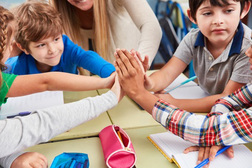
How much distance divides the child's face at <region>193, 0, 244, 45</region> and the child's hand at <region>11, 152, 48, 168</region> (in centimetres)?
75

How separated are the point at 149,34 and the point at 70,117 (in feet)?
2.27

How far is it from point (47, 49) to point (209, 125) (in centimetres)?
78

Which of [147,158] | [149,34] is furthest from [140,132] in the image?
[149,34]

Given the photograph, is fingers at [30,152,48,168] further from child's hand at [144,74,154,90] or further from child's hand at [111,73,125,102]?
child's hand at [144,74,154,90]

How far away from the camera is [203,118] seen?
2.51ft

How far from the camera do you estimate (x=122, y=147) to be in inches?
27.2

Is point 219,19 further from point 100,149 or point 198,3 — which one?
point 100,149

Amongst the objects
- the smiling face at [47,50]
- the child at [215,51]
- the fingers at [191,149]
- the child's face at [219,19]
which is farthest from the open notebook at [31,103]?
the child's face at [219,19]

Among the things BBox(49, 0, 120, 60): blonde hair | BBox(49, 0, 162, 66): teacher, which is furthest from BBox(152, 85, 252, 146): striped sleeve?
BBox(49, 0, 120, 60): blonde hair

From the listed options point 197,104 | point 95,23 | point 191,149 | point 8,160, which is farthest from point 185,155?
point 95,23

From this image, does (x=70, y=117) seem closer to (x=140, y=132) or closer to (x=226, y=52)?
(x=140, y=132)

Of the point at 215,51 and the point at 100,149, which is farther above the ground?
the point at 215,51

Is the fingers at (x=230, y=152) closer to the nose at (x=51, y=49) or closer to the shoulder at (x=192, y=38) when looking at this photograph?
the shoulder at (x=192, y=38)

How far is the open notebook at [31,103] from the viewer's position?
3.25 ft
